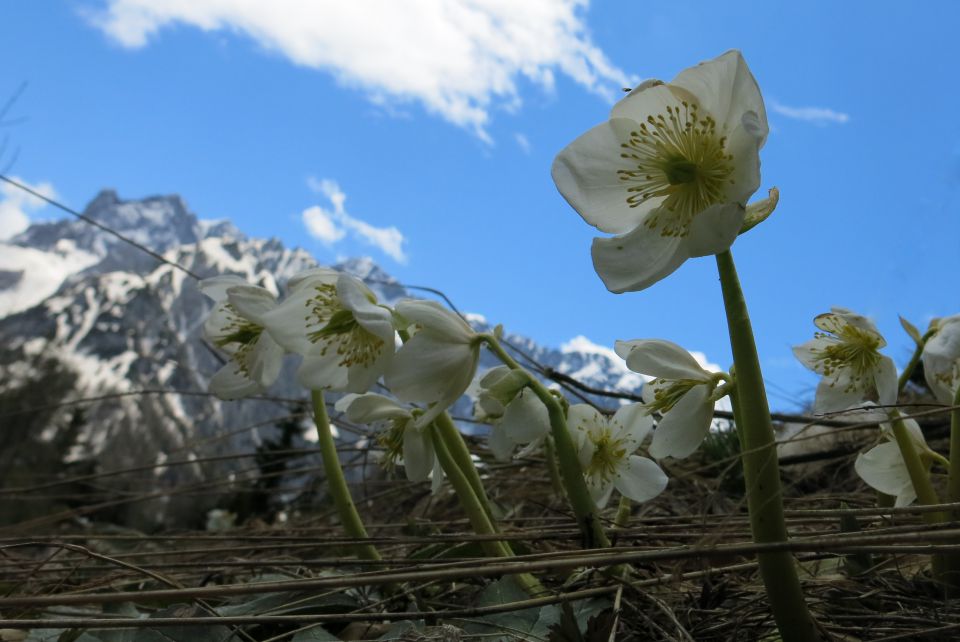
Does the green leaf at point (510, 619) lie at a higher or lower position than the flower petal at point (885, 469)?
lower

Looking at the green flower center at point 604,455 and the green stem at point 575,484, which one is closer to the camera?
the green stem at point 575,484

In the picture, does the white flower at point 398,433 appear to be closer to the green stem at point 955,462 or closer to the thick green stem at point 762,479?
the thick green stem at point 762,479

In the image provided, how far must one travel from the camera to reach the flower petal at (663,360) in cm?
121

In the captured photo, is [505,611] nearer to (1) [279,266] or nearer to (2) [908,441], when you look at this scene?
(2) [908,441]

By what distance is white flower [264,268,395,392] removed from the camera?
129cm

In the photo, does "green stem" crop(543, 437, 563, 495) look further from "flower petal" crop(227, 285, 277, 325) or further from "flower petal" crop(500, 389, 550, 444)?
"flower petal" crop(227, 285, 277, 325)

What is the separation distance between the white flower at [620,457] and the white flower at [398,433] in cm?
32

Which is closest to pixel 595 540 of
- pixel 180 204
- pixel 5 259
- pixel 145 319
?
pixel 145 319

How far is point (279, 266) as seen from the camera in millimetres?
172750

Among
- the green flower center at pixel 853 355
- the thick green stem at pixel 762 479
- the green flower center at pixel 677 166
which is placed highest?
the green flower center at pixel 677 166

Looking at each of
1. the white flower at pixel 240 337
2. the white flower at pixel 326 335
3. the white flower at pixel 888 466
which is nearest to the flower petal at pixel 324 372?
the white flower at pixel 326 335

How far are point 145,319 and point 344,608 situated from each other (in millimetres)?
115857

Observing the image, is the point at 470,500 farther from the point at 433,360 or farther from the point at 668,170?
the point at 668,170

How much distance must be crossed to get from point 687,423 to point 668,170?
417 millimetres
